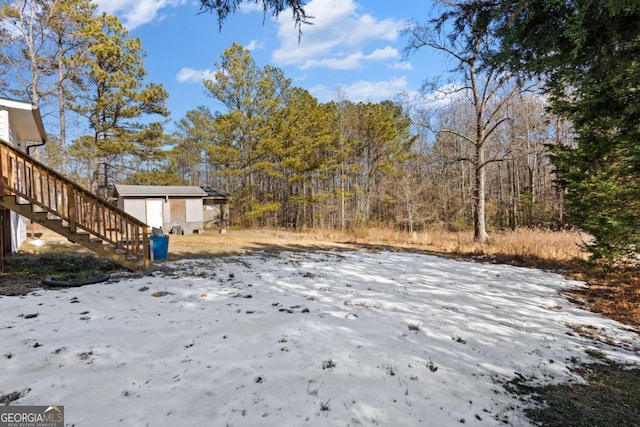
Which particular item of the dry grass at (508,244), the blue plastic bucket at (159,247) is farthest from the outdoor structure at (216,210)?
the blue plastic bucket at (159,247)

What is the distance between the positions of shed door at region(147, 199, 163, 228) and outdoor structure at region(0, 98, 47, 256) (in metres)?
8.28

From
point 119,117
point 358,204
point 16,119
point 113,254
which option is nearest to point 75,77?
point 119,117

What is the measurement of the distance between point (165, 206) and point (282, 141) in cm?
834

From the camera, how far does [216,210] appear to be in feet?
73.2

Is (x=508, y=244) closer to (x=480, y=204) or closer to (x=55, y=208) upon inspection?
(x=480, y=204)

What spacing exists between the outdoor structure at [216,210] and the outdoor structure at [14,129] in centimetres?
1214

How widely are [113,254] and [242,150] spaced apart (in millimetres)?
15570

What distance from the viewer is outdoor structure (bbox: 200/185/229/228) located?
71.8ft

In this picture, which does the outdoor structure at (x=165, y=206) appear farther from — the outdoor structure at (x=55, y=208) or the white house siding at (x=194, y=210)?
the outdoor structure at (x=55, y=208)

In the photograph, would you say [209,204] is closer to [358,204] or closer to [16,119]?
[358,204]

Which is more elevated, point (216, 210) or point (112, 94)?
point (112, 94)

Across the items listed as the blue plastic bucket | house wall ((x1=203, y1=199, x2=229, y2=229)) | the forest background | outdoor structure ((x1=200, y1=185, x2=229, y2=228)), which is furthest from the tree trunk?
house wall ((x1=203, y1=199, x2=229, y2=229))

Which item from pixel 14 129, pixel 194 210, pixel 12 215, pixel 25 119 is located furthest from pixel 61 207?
pixel 194 210

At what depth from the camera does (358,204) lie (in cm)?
2475
